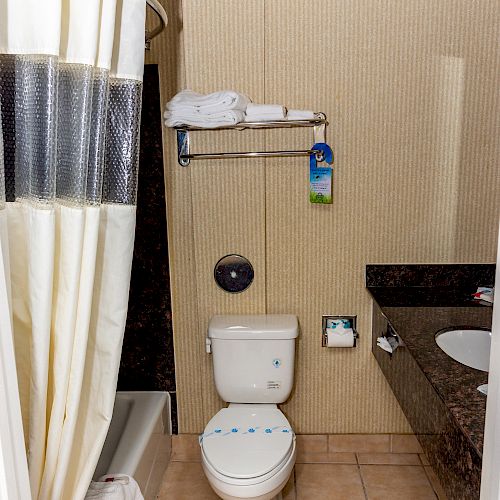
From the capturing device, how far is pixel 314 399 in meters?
2.46

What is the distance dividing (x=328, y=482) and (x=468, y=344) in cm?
98

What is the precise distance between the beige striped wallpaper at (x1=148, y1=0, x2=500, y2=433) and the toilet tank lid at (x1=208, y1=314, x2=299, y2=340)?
0.32 feet

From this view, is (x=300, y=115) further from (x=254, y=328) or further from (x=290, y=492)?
(x=290, y=492)

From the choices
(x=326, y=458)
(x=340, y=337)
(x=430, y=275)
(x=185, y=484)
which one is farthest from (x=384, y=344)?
(x=185, y=484)

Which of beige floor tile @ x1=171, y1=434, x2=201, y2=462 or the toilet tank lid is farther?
beige floor tile @ x1=171, y1=434, x2=201, y2=462

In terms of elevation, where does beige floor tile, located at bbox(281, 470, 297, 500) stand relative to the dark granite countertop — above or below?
below

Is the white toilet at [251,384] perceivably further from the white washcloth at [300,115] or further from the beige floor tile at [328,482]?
the white washcloth at [300,115]

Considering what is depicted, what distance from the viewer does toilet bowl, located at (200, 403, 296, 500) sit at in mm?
1820

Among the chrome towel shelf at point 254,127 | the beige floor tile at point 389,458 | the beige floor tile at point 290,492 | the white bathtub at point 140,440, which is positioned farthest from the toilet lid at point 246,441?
the chrome towel shelf at point 254,127

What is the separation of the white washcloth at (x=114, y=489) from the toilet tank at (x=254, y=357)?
0.68m

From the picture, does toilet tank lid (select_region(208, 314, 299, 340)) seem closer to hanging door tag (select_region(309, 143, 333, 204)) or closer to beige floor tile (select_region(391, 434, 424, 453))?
hanging door tag (select_region(309, 143, 333, 204))

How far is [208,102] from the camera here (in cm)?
209

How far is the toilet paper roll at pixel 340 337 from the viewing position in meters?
2.34

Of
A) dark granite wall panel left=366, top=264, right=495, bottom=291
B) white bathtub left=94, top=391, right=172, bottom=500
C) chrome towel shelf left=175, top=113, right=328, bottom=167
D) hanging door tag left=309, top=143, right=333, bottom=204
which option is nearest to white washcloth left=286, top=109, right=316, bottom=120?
chrome towel shelf left=175, top=113, right=328, bottom=167
